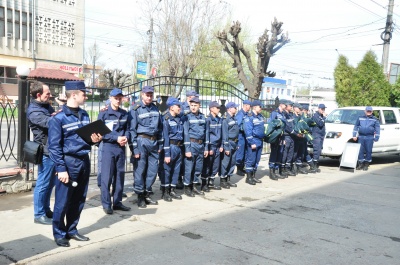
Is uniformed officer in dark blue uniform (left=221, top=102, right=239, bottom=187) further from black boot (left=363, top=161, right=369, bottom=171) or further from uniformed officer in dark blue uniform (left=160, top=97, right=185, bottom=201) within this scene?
black boot (left=363, top=161, right=369, bottom=171)

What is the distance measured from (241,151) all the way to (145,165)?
3646 mm

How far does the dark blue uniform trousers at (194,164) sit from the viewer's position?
6887 mm

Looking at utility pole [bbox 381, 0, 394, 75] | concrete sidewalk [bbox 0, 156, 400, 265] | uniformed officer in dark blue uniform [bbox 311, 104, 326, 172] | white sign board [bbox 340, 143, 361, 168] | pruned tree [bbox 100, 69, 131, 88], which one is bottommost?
concrete sidewalk [bbox 0, 156, 400, 265]

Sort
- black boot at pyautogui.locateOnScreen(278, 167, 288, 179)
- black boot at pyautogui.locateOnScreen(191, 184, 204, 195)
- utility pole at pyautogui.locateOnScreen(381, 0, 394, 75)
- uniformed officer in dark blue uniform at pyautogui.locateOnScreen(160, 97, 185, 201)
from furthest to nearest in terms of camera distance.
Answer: utility pole at pyautogui.locateOnScreen(381, 0, 394, 75) < black boot at pyautogui.locateOnScreen(278, 167, 288, 179) < black boot at pyautogui.locateOnScreen(191, 184, 204, 195) < uniformed officer in dark blue uniform at pyautogui.locateOnScreen(160, 97, 185, 201)

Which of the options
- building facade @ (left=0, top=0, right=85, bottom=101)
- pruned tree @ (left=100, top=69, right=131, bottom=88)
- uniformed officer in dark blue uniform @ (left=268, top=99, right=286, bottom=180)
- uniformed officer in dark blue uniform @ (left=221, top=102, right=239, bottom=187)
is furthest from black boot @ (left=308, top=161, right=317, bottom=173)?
building facade @ (left=0, top=0, right=85, bottom=101)

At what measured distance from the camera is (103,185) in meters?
5.49

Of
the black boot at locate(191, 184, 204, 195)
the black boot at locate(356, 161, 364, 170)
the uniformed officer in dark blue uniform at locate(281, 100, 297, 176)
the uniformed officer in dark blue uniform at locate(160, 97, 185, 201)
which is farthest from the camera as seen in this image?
the black boot at locate(356, 161, 364, 170)

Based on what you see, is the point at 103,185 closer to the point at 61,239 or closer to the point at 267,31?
the point at 61,239

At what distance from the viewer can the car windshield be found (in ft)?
38.7

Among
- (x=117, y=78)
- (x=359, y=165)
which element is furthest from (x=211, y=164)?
(x=117, y=78)

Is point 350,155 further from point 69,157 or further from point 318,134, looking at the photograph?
point 69,157

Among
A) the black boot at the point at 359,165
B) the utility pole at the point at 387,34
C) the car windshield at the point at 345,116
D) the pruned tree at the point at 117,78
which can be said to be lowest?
the black boot at the point at 359,165

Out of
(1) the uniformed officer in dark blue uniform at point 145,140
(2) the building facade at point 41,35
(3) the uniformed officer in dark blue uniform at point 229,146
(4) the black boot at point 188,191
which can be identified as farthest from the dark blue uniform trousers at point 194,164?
(2) the building facade at point 41,35

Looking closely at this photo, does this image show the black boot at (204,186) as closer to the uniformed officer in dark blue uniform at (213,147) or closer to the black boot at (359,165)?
the uniformed officer in dark blue uniform at (213,147)
